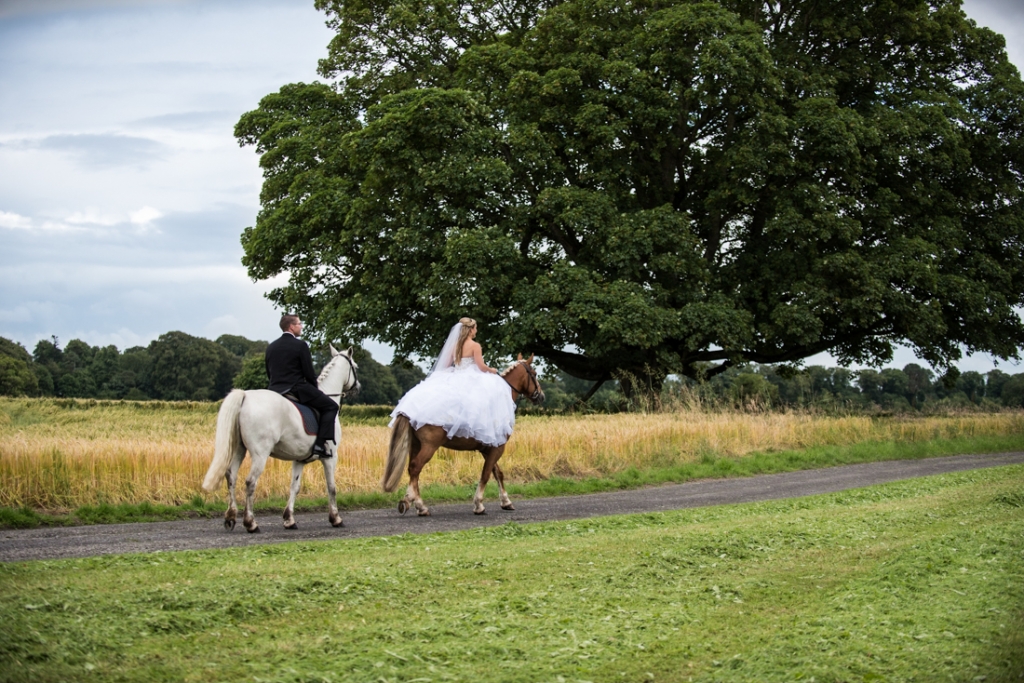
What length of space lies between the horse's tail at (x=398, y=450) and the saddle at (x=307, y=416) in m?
1.55

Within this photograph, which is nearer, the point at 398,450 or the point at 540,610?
the point at 540,610

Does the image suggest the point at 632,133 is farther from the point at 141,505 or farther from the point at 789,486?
the point at 141,505

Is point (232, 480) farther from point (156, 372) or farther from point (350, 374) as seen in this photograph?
point (156, 372)

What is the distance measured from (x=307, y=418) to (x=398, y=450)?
183 centimetres

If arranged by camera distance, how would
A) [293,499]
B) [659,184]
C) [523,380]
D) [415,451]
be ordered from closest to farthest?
[293,499], [415,451], [523,380], [659,184]

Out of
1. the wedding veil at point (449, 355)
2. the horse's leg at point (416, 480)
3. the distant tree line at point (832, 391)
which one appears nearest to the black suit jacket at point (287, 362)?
the horse's leg at point (416, 480)

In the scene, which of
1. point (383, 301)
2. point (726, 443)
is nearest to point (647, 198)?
point (383, 301)

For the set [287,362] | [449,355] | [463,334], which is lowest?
[287,362]

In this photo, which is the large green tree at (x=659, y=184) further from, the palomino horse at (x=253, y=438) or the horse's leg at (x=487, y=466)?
the palomino horse at (x=253, y=438)

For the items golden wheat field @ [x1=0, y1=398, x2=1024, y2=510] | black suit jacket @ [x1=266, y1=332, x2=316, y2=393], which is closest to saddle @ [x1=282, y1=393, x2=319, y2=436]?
black suit jacket @ [x1=266, y1=332, x2=316, y2=393]

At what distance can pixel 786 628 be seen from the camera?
273 inches

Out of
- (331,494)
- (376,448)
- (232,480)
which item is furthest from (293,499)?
(376,448)

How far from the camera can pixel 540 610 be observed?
24.1 feet

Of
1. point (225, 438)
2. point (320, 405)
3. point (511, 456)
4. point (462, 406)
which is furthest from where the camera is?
point (511, 456)
